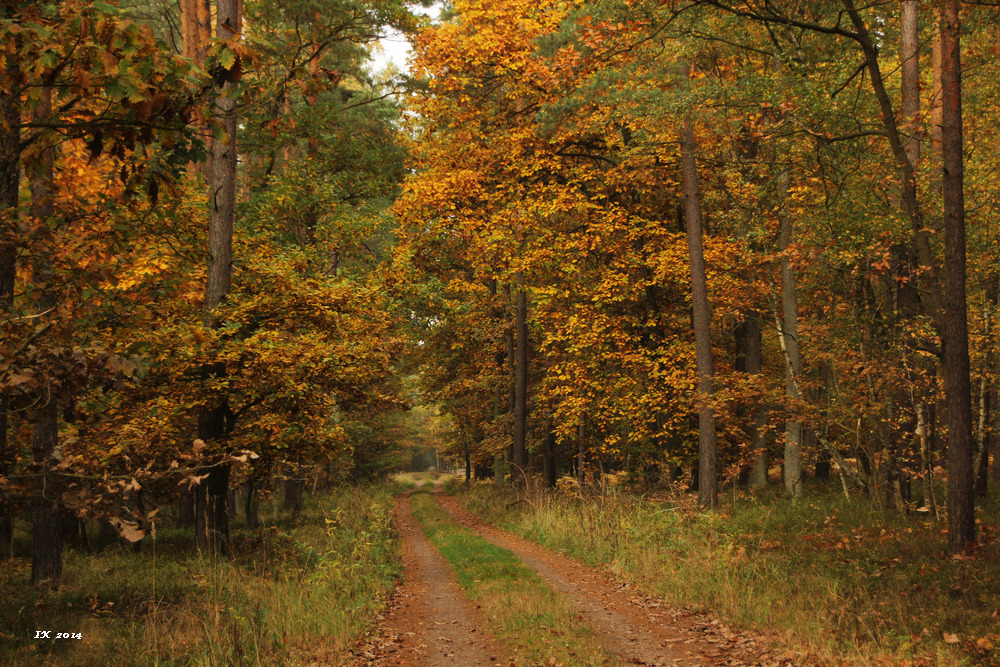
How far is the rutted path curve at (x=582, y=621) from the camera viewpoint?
25.5 ft

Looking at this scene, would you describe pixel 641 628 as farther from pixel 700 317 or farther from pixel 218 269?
pixel 218 269

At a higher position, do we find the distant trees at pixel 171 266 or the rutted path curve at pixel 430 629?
the distant trees at pixel 171 266

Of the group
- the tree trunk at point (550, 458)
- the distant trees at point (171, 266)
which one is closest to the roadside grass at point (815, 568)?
the distant trees at point (171, 266)

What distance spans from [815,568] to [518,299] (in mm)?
14771

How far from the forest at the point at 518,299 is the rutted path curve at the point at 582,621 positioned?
195 millimetres

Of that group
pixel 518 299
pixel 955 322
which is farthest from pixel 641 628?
pixel 518 299

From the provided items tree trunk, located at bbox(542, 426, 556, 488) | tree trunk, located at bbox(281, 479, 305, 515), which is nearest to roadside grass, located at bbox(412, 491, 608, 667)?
tree trunk, located at bbox(542, 426, 556, 488)

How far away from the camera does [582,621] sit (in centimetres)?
915

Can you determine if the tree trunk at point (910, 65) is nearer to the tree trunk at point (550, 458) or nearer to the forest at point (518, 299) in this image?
the forest at point (518, 299)

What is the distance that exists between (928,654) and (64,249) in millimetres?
9473

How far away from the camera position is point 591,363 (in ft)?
62.4

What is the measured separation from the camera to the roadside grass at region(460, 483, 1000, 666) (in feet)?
23.5

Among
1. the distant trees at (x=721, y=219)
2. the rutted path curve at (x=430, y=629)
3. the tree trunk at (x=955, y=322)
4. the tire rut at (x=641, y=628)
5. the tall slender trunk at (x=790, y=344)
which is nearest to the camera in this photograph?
the tire rut at (x=641, y=628)

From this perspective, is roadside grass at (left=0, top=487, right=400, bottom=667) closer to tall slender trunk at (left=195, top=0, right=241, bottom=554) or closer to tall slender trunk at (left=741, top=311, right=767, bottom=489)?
tall slender trunk at (left=195, top=0, right=241, bottom=554)
